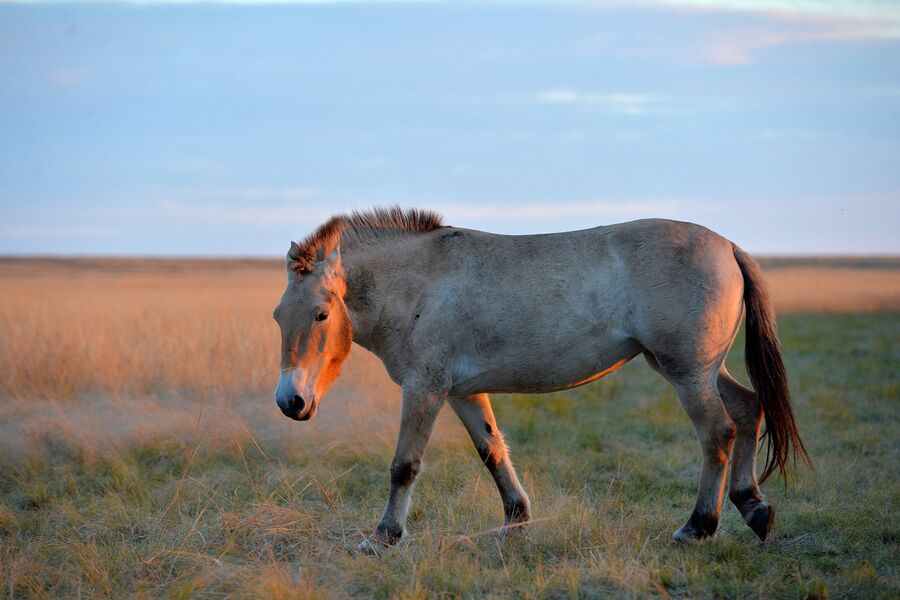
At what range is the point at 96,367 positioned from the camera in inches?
387

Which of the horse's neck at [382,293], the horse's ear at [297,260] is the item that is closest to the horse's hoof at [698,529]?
the horse's neck at [382,293]

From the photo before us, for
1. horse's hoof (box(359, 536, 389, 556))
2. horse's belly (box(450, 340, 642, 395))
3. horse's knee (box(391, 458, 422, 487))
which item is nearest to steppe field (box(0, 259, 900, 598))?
horse's hoof (box(359, 536, 389, 556))

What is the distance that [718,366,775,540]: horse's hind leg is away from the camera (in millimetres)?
4891

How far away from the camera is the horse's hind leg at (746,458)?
4.89m

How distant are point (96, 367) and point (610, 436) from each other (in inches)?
249

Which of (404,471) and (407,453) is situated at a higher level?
(407,453)

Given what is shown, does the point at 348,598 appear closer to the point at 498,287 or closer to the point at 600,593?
the point at 600,593

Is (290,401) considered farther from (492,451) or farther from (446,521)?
(446,521)

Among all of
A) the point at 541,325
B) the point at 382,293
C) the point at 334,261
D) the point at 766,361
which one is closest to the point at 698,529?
the point at 766,361

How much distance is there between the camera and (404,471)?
Answer: 4750 millimetres

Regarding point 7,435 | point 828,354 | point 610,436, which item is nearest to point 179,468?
point 7,435

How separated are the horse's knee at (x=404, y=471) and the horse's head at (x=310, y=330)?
1.97 feet

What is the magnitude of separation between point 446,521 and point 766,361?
238 cm

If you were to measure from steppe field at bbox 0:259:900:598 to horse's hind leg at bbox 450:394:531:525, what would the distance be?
16 centimetres
